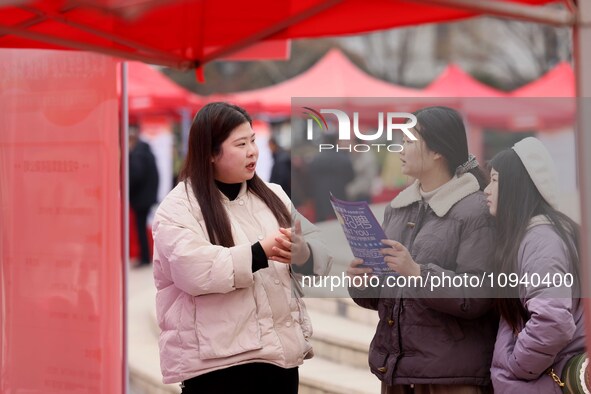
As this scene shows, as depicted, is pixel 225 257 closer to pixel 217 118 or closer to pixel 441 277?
pixel 217 118

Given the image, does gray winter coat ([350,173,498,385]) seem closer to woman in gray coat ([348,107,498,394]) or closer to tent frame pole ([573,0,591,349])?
woman in gray coat ([348,107,498,394])

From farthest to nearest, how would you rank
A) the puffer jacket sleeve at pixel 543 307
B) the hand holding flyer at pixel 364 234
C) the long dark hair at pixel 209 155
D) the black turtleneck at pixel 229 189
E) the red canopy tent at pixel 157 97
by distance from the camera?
1. the red canopy tent at pixel 157 97
2. the black turtleneck at pixel 229 189
3. the long dark hair at pixel 209 155
4. the hand holding flyer at pixel 364 234
5. the puffer jacket sleeve at pixel 543 307

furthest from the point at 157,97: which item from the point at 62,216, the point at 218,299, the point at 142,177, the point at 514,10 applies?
the point at 514,10

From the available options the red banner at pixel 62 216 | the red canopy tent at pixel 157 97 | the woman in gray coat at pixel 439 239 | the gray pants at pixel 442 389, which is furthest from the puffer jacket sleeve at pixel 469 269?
the red canopy tent at pixel 157 97

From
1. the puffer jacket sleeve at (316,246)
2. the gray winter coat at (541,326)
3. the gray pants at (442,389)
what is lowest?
the gray pants at (442,389)

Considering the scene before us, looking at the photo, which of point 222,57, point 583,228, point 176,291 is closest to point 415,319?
point 583,228

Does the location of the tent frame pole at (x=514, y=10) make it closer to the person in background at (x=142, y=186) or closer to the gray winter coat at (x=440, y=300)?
the gray winter coat at (x=440, y=300)

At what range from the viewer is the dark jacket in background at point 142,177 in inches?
437

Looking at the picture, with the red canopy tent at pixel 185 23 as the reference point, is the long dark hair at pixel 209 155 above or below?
below

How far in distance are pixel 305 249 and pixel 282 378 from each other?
56cm

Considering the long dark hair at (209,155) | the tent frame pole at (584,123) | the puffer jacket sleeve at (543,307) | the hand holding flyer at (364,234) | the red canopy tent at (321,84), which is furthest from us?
the red canopy tent at (321,84)

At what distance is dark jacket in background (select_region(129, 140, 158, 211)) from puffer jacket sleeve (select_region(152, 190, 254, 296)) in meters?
8.18

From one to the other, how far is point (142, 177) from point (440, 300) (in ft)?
28.6

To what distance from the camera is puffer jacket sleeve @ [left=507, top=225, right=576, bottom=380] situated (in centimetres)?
272
